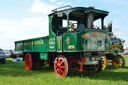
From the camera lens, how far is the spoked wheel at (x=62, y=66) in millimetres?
6630

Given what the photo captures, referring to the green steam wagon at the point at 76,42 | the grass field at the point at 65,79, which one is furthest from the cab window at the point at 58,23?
the grass field at the point at 65,79

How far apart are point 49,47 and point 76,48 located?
1.87 metres

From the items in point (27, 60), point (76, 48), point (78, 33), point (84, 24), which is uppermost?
point (84, 24)

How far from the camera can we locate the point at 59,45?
703 cm

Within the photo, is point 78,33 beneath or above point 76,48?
above

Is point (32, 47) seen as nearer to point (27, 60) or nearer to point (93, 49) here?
point (27, 60)

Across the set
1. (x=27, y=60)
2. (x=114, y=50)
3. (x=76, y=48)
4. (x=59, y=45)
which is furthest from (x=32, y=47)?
(x=114, y=50)

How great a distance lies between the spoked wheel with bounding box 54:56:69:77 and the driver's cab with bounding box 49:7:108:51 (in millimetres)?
942

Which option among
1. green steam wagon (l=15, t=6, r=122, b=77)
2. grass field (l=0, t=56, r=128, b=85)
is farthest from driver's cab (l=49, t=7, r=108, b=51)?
grass field (l=0, t=56, r=128, b=85)

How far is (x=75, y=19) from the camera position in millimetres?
7875

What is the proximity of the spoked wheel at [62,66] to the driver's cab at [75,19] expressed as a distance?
942 millimetres

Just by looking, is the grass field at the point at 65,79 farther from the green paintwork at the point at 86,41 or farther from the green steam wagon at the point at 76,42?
the green paintwork at the point at 86,41

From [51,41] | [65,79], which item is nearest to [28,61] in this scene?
[51,41]

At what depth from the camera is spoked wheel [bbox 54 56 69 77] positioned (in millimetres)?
6630
